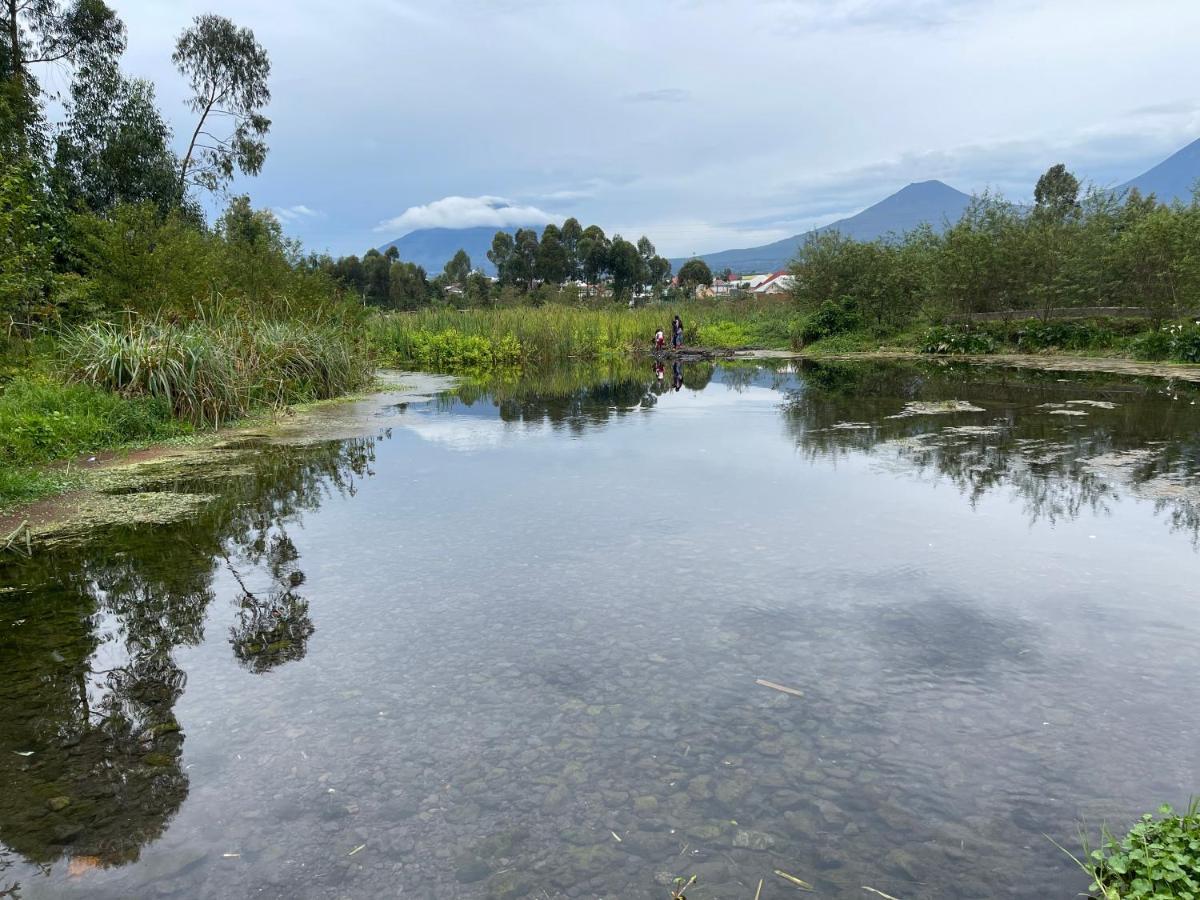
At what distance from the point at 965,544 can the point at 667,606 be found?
266cm

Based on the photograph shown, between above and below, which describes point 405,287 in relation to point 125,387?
above

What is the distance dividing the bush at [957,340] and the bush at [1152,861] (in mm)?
25506

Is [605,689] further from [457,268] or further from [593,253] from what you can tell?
[457,268]

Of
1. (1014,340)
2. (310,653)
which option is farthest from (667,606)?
(1014,340)

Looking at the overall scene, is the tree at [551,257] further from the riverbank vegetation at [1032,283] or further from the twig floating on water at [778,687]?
the twig floating on water at [778,687]

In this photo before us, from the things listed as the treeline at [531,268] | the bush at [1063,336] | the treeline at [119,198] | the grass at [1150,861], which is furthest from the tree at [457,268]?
the grass at [1150,861]

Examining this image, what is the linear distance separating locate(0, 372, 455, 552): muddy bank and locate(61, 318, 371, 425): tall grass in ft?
1.83

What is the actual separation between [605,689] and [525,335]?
25838 mm

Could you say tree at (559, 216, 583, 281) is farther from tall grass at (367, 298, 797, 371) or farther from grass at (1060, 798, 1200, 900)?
grass at (1060, 798, 1200, 900)

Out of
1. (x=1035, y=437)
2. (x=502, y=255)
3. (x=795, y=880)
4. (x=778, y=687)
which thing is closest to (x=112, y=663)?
(x=778, y=687)

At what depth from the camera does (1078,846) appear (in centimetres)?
265

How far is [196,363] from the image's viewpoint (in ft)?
38.2

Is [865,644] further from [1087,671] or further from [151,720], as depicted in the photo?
[151,720]

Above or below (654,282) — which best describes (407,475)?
below
